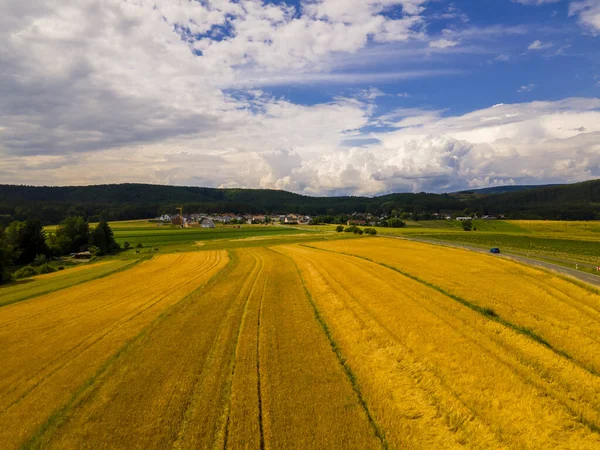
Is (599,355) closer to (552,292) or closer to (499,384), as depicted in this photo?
(499,384)

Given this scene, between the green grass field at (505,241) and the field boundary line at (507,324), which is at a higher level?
the field boundary line at (507,324)

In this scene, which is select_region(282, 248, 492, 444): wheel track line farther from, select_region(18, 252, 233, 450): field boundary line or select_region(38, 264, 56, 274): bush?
select_region(38, 264, 56, 274): bush

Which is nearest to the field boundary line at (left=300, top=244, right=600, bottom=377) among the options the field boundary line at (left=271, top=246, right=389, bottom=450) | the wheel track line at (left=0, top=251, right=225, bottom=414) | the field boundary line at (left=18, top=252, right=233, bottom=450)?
the field boundary line at (left=271, top=246, right=389, bottom=450)

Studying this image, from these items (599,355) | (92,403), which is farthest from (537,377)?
(92,403)

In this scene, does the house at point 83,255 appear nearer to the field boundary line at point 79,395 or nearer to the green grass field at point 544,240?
the field boundary line at point 79,395

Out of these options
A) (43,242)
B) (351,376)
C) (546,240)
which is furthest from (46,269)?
(546,240)

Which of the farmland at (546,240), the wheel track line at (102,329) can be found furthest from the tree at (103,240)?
the farmland at (546,240)

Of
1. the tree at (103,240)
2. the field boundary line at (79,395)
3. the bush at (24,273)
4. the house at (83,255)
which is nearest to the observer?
the field boundary line at (79,395)
